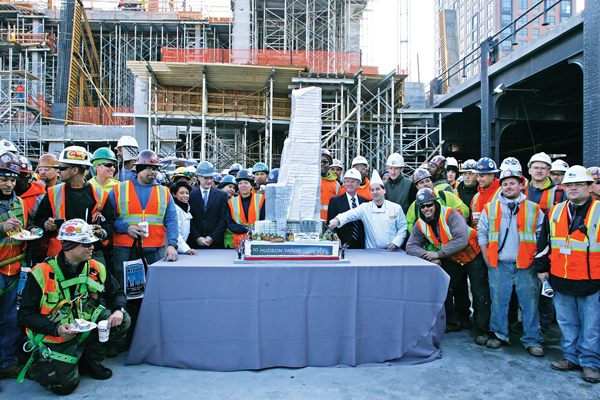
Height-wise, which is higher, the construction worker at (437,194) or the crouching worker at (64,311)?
the construction worker at (437,194)

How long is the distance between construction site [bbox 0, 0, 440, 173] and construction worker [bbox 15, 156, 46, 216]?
1139cm

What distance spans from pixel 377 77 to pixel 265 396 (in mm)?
16086

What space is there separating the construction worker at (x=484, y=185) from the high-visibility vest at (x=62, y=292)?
4.63 m

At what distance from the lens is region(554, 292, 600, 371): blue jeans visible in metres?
3.70

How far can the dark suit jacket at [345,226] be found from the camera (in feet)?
18.5

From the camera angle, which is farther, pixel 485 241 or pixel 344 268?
pixel 485 241

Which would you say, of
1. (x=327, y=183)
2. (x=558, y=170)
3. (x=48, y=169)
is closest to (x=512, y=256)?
(x=558, y=170)

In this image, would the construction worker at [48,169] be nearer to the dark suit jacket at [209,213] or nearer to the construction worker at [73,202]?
the construction worker at [73,202]

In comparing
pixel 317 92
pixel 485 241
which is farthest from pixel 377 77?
pixel 485 241

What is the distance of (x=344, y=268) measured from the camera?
3875 mm

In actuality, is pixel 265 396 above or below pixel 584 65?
below

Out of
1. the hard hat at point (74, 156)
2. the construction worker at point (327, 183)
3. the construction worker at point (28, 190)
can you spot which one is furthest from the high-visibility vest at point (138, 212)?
the construction worker at point (327, 183)

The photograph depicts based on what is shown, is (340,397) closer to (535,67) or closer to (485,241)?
(485,241)

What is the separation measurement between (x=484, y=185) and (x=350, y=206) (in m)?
1.83
